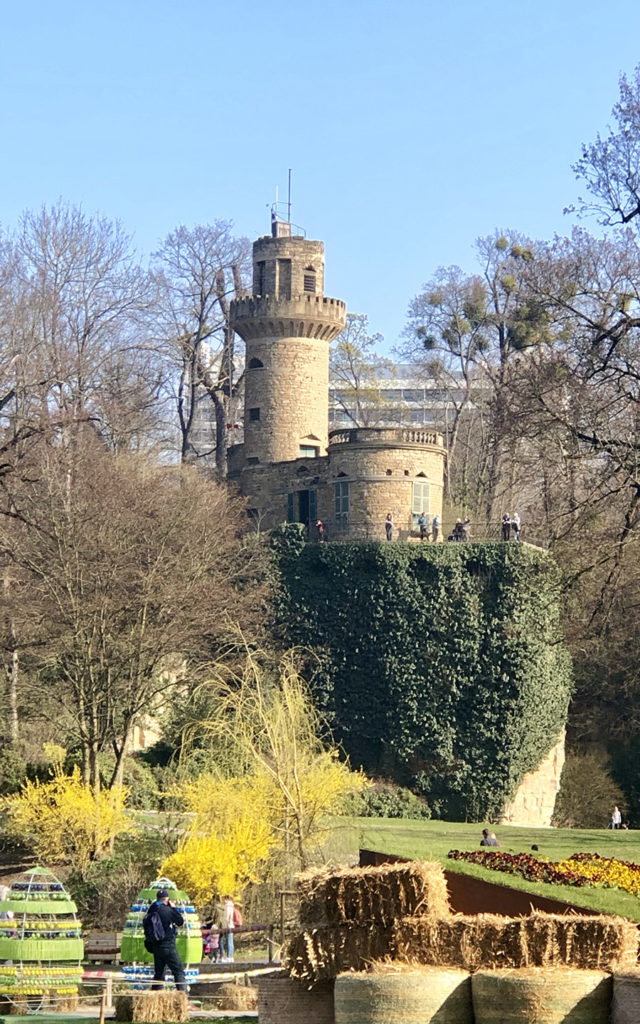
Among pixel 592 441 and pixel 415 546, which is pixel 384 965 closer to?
pixel 592 441

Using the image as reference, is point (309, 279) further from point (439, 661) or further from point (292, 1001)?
point (292, 1001)

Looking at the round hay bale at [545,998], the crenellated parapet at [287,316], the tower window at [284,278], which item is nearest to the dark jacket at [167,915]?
the round hay bale at [545,998]

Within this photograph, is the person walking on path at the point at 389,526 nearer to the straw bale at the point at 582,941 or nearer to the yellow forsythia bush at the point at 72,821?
the yellow forsythia bush at the point at 72,821

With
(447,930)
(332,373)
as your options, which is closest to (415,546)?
(332,373)

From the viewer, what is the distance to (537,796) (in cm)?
5034

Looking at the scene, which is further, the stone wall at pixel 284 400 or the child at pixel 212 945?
the stone wall at pixel 284 400

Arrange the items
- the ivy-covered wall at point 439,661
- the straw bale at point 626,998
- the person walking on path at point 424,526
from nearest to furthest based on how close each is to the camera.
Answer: the straw bale at point 626,998
the ivy-covered wall at point 439,661
the person walking on path at point 424,526

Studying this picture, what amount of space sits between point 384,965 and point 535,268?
812 inches

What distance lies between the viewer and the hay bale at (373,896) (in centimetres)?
1386

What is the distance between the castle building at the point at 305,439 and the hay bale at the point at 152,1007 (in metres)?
35.4

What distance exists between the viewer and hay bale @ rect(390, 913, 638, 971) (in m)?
13.1

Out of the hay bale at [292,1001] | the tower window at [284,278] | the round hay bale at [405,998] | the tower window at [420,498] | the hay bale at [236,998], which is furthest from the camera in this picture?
the tower window at [284,278]

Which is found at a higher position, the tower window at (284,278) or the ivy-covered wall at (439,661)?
the tower window at (284,278)

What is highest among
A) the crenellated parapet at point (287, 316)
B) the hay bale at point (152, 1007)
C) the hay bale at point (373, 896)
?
the crenellated parapet at point (287, 316)
